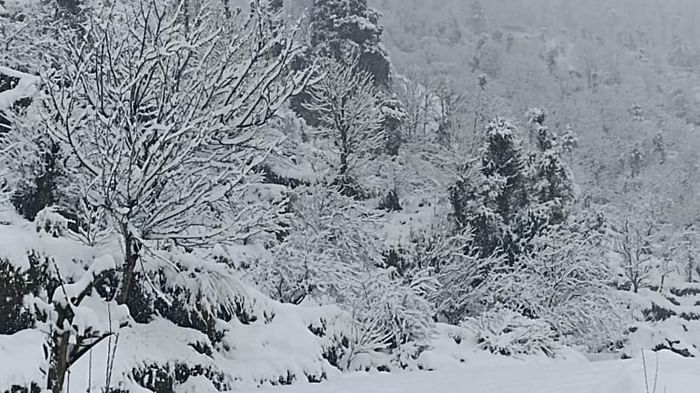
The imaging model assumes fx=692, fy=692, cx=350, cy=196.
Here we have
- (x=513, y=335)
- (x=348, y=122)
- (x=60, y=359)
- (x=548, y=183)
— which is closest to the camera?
(x=60, y=359)

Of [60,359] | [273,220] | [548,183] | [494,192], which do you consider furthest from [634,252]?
[60,359]

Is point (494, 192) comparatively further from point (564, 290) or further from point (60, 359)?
point (60, 359)

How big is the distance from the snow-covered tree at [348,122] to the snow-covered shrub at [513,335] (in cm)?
800

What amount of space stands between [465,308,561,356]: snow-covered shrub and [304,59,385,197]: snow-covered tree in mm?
8002

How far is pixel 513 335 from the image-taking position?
16953 mm

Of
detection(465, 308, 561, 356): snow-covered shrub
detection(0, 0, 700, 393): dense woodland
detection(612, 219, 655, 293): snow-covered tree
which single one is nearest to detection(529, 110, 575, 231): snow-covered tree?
detection(0, 0, 700, 393): dense woodland

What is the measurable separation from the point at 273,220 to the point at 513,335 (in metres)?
10.3

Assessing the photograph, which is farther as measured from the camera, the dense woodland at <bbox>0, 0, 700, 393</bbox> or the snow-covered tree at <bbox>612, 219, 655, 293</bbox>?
the snow-covered tree at <bbox>612, 219, 655, 293</bbox>

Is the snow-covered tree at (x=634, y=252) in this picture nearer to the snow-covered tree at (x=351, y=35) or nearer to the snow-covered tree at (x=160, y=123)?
the snow-covered tree at (x=351, y=35)

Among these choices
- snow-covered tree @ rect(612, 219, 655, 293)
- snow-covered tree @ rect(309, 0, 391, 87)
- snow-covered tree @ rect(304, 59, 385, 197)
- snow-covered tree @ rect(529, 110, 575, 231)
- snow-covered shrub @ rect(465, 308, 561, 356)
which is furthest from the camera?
snow-covered tree @ rect(612, 219, 655, 293)

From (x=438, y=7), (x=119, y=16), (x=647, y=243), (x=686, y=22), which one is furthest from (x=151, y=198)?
(x=686, y=22)

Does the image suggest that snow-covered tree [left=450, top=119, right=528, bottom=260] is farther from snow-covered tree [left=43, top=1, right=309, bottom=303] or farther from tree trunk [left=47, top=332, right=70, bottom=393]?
tree trunk [left=47, top=332, right=70, bottom=393]

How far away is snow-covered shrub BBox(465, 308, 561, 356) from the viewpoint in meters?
16.3

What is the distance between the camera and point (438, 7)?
10938 centimetres
